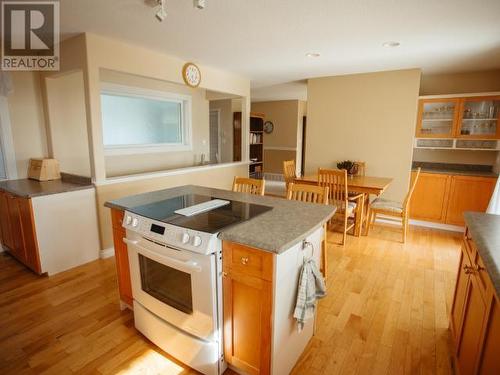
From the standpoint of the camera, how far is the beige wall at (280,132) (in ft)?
26.0

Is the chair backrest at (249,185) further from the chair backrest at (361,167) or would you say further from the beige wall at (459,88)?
the beige wall at (459,88)

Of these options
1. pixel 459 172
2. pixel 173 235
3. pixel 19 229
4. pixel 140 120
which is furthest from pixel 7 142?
pixel 459 172

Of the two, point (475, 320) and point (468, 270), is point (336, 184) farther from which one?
point (475, 320)

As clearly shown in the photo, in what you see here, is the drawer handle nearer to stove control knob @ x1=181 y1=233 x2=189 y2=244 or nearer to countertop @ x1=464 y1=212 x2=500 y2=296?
countertop @ x1=464 y1=212 x2=500 y2=296

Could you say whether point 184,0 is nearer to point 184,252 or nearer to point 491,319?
point 184,252

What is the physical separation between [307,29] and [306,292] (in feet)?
7.36

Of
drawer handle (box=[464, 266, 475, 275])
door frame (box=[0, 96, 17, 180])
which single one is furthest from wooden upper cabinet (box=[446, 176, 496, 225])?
door frame (box=[0, 96, 17, 180])

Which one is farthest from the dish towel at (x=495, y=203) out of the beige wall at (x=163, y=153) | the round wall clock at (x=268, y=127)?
the round wall clock at (x=268, y=127)

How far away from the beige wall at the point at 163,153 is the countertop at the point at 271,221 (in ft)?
5.94

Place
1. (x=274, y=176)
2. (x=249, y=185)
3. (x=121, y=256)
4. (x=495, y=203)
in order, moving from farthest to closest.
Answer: (x=274, y=176) → (x=495, y=203) → (x=249, y=185) → (x=121, y=256)

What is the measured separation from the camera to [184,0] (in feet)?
6.54

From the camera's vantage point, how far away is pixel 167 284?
65.4 inches

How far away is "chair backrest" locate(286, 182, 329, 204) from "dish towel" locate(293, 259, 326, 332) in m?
0.95

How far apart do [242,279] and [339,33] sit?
7.90ft
